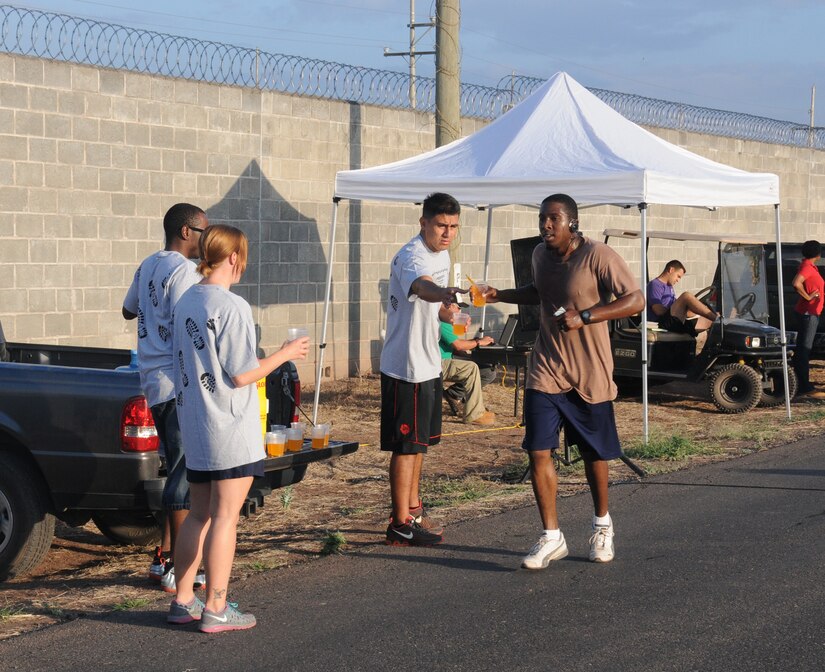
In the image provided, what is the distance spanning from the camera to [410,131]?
605 inches

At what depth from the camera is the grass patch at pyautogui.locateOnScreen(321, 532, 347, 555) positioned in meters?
6.75

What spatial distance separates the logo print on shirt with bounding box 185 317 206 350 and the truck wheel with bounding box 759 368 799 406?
972 centimetres

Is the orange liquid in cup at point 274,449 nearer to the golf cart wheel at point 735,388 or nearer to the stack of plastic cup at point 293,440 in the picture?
the stack of plastic cup at point 293,440

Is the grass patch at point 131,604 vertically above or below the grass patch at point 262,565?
below

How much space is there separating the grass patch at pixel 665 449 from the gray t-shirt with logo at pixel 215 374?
5409 millimetres

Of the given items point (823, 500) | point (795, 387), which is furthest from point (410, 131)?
point (823, 500)

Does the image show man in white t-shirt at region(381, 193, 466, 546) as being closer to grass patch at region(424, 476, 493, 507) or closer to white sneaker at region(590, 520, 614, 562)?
white sneaker at region(590, 520, 614, 562)

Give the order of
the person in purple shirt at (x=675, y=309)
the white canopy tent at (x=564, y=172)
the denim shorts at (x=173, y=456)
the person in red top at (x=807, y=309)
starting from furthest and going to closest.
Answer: the person in red top at (x=807, y=309) < the person in purple shirt at (x=675, y=309) < the white canopy tent at (x=564, y=172) < the denim shorts at (x=173, y=456)

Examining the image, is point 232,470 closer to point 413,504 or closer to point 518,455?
point 413,504

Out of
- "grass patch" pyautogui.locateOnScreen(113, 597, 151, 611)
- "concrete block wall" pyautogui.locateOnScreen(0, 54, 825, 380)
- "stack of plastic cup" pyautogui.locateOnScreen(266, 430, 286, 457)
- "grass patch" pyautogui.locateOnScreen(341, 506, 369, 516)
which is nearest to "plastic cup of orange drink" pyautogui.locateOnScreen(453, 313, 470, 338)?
"stack of plastic cup" pyautogui.locateOnScreen(266, 430, 286, 457)

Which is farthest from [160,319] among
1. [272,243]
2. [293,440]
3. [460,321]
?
[272,243]

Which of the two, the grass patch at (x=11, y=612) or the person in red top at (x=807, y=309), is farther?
the person in red top at (x=807, y=309)

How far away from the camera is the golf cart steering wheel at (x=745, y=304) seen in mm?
13766

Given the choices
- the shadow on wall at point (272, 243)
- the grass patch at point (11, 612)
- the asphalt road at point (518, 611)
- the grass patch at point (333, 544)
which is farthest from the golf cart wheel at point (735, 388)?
the grass patch at point (11, 612)
